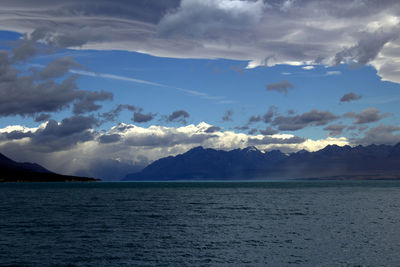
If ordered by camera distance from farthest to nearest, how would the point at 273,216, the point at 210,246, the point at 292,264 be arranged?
the point at 273,216
the point at 210,246
the point at 292,264

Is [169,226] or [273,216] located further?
[273,216]

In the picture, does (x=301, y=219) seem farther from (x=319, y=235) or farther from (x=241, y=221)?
(x=319, y=235)

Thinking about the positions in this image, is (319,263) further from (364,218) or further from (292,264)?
(364,218)

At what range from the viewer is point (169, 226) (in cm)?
7112

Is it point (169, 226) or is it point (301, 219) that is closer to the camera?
point (169, 226)

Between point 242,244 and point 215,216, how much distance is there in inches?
1348

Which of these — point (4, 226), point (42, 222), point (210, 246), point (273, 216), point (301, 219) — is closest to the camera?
point (210, 246)

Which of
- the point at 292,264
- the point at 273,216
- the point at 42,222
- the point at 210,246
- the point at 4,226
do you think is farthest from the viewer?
the point at 273,216

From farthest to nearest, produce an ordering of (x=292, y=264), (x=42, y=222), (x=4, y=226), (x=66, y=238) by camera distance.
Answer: (x=42, y=222)
(x=4, y=226)
(x=66, y=238)
(x=292, y=264)

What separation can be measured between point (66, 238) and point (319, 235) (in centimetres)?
3990

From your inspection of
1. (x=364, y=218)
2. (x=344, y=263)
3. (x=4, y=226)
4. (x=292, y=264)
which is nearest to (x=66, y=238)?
(x=4, y=226)

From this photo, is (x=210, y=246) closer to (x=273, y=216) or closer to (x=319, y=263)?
(x=319, y=263)

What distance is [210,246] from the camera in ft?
170

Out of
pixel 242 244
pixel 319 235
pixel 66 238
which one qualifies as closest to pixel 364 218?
pixel 319 235
